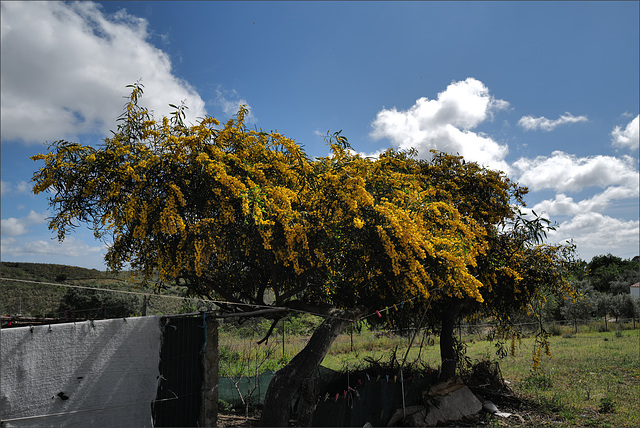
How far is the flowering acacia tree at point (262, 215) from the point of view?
6766 millimetres

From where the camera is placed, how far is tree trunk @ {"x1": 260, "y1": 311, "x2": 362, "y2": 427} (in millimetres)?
7340

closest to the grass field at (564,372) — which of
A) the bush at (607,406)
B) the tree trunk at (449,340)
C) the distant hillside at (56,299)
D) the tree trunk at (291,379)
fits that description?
the bush at (607,406)

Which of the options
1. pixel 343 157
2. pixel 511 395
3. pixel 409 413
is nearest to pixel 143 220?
pixel 343 157

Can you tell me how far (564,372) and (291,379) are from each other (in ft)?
39.2

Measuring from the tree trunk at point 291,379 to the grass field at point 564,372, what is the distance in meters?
1.81

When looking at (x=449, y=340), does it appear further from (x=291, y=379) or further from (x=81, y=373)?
(x=81, y=373)

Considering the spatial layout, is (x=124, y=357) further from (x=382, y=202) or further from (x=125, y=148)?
(x=382, y=202)

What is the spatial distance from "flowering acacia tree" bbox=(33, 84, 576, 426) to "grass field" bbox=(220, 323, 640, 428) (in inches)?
77.2

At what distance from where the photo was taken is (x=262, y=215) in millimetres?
6508

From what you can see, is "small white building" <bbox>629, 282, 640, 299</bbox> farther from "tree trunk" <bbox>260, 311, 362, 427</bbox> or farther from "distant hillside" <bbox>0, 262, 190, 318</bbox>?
"tree trunk" <bbox>260, 311, 362, 427</bbox>

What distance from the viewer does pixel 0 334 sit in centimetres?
423

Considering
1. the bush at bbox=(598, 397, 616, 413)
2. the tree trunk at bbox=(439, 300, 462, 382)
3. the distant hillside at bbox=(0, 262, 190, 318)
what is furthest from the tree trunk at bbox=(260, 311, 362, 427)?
the distant hillside at bbox=(0, 262, 190, 318)

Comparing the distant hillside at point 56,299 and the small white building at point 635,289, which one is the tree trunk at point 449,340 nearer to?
the distant hillside at point 56,299

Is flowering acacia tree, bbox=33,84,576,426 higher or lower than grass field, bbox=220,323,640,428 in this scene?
higher
